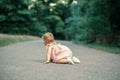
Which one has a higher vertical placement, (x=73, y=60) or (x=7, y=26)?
(x=73, y=60)

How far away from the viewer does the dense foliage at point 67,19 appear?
24.4 m

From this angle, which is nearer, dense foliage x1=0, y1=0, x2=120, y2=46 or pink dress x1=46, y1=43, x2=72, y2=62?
pink dress x1=46, y1=43, x2=72, y2=62

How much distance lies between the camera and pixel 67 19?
46188 millimetres

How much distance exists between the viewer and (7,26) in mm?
44344

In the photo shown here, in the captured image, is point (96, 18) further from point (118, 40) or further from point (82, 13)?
point (82, 13)

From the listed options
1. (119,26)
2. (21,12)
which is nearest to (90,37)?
(119,26)

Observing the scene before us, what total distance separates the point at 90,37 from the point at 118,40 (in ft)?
17.7

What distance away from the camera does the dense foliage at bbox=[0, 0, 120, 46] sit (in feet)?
79.9

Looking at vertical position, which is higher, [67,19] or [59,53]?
[59,53]

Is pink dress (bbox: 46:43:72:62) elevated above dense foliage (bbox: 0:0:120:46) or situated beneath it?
elevated above

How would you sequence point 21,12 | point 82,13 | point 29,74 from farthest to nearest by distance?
point 21,12
point 82,13
point 29,74

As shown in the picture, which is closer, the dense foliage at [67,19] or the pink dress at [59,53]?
the pink dress at [59,53]

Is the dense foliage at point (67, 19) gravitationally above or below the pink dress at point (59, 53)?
below

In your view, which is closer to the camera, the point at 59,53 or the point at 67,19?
the point at 59,53
